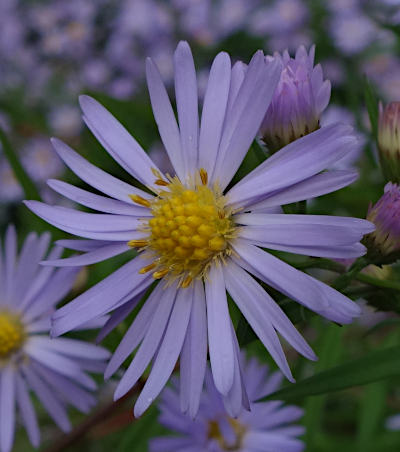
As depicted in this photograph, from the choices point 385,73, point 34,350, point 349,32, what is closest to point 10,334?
point 34,350

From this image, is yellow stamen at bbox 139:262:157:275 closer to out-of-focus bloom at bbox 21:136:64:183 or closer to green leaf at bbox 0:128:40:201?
green leaf at bbox 0:128:40:201

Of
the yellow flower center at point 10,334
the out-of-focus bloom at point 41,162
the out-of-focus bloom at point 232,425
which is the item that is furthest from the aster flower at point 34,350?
the out-of-focus bloom at point 41,162

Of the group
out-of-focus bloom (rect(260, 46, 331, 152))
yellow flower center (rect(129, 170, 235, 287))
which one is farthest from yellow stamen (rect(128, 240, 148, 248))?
out-of-focus bloom (rect(260, 46, 331, 152))

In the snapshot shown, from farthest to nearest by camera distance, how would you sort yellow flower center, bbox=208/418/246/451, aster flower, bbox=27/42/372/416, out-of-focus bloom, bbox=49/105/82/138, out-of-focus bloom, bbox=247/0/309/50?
out-of-focus bloom, bbox=49/105/82/138 → out-of-focus bloom, bbox=247/0/309/50 → yellow flower center, bbox=208/418/246/451 → aster flower, bbox=27/42/372/416

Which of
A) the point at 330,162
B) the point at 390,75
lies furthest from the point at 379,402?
the point at 390,75

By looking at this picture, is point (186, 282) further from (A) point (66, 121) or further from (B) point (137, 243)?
(A) point (66, 121)

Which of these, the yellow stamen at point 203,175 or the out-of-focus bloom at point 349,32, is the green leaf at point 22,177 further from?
the out-of-focus bloom at point 349,32
